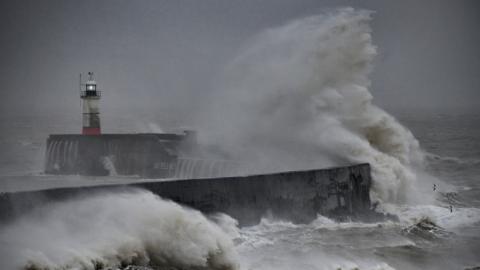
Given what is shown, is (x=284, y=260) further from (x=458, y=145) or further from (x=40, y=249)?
(x=458, y=145)

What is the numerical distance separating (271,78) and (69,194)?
9.71 meters

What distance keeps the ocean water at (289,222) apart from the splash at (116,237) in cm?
2

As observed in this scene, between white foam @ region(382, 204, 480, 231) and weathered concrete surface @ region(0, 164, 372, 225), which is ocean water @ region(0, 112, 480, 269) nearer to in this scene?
white foam @ region(382, 204, 480, 231)

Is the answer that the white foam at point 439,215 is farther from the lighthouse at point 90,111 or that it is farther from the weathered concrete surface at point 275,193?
the lighthouse at point 90,111

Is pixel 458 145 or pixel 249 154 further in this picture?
pixel 458 145

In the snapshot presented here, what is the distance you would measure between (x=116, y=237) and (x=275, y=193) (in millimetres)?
4237

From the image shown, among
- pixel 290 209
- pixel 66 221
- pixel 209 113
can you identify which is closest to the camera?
pixel 66 221

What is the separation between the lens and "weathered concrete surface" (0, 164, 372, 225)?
1053cm

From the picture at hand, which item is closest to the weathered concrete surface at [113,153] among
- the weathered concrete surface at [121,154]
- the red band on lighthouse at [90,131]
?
the weathered concrete surface at [121,154]

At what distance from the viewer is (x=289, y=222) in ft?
39.6

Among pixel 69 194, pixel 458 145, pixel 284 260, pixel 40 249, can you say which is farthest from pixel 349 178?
pixel 458 145

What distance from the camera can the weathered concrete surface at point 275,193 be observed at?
10531 millimetres

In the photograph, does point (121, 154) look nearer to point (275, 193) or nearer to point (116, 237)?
point (275, 193)

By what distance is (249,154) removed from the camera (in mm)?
15758
